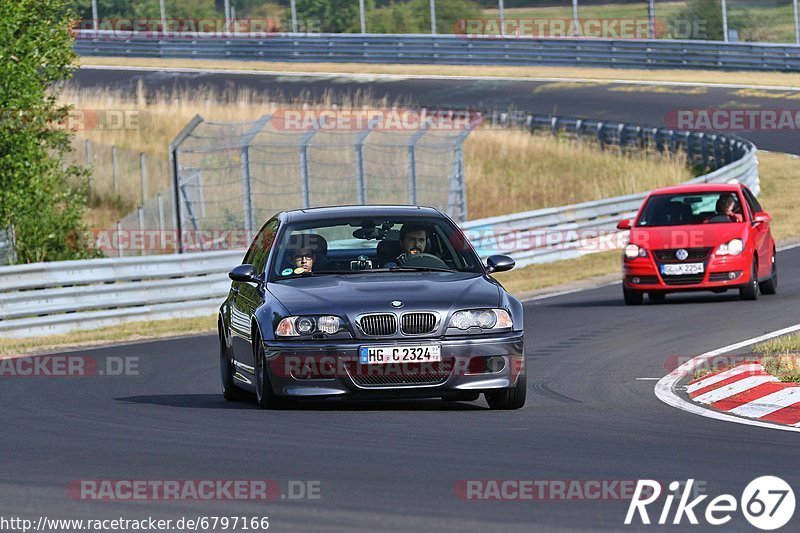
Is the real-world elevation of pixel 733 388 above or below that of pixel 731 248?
above

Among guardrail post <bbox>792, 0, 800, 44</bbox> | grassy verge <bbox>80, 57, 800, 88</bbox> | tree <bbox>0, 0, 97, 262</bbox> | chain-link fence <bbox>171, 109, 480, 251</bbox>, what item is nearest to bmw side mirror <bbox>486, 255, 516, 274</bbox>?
chain-link fence <bbox>171, 109, 480, 251</bbox>

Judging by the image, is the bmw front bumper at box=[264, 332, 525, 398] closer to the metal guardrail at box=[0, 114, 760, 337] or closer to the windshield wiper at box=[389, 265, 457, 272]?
the windshield wiper at box=[389, 265, 457, 272]

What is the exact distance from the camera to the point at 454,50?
55062 mm

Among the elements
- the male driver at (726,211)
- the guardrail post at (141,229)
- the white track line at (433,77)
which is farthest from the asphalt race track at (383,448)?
the white track line at (433,77)

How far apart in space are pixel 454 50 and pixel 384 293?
45.1m

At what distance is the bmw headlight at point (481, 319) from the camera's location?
1049cm

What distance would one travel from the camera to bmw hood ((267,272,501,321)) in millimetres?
10477

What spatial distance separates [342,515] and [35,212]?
64.5 ft

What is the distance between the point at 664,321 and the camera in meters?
18.1

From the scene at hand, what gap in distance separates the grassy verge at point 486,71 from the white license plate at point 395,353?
37769mm

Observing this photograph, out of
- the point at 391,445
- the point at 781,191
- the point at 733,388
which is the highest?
the point at 391,445

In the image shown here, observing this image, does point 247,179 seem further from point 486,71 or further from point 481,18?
point 481,18

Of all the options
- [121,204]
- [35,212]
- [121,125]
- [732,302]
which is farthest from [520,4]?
[732,302]

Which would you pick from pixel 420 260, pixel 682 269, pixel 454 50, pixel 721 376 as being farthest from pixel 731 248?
pixel 454 50
